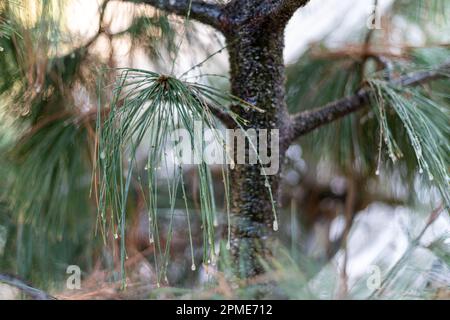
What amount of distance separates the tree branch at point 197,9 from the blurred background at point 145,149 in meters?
0.05

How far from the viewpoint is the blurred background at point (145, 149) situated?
2.06 ft

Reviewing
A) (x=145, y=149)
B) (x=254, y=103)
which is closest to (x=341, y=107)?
(x=254, y=103)

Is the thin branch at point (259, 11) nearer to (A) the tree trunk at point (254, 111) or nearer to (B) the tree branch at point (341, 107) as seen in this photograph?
(A) the tree trunk at point (254, 111)

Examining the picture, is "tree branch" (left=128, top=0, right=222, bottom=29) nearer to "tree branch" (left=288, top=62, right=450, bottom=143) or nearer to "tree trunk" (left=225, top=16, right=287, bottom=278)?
"tree trunk" (left=225, top=16, right=287, bottom=278)

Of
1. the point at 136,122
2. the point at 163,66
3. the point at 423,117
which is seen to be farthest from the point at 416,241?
the point at 163,66

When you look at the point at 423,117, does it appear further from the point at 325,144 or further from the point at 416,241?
the point at 325,144

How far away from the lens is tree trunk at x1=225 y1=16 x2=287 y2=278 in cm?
58

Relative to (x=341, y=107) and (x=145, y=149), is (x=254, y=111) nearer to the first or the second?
(x=341, y=107)

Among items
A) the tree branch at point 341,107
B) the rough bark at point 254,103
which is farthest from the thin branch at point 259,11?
the tree branch at point 341,107

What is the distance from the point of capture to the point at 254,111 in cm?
59

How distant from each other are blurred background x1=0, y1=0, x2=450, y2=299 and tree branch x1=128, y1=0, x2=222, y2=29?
0.16 feet

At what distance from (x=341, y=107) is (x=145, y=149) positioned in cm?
34
